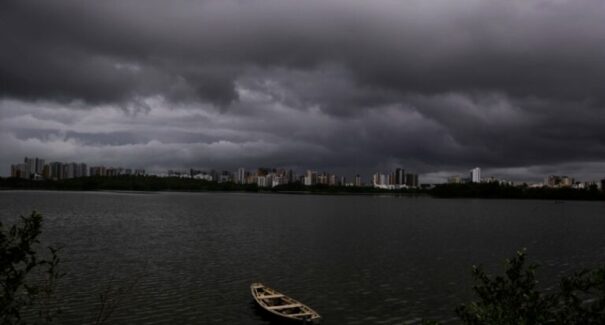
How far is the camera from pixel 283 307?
1198 inches

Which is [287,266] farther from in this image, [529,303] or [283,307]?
[529,303]

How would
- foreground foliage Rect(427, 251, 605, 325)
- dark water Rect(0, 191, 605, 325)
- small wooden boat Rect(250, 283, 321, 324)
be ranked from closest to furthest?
foreground foliage Rect(427, 251, 605, 325) → small wooden boat Rect(250, 283, 321, 324) → dark water Rect(0, 191, 605, 325)

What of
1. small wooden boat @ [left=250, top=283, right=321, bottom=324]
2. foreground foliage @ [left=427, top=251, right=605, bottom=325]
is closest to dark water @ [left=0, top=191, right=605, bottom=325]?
small wooden boat @ [left=250, top=283, right=321, bottom=324]

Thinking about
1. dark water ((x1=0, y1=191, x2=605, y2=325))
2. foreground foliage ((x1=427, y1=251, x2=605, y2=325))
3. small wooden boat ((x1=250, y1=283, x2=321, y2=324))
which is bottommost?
dark water ((x1=0, y1=191, x2=605, y2=325))

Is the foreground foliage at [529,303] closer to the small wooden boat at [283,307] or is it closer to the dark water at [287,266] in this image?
the dark water at [287,266]

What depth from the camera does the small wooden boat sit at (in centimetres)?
2864

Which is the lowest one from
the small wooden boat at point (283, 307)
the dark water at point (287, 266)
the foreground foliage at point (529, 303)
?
the dark water at point (287, 266)

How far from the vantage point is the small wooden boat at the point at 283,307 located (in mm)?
28641

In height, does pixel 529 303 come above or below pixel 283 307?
above

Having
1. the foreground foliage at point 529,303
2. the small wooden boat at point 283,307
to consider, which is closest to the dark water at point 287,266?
the small wooden boat at point 283,307

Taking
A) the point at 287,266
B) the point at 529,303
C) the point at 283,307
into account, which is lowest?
the point at 287,266

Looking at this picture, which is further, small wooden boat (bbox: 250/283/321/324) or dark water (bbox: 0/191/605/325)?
dark water (bbox: 0/191/605/325)

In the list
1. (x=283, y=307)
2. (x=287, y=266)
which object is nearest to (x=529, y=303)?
(x=283, y=307)

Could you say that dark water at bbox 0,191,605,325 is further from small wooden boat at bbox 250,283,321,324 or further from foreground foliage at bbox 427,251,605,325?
foreground foliage at bbox 427,251,605,325
